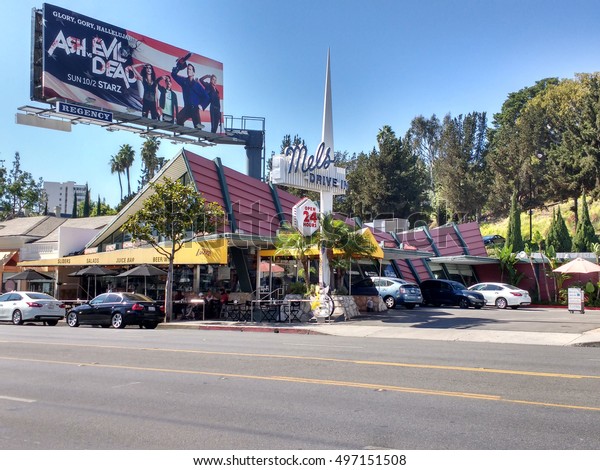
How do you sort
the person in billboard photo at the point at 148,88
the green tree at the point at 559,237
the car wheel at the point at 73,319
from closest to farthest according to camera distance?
the car wheel at the point at 73,319
the person in billboard photo at the point at 148,88
the green tree at the point at 559,237

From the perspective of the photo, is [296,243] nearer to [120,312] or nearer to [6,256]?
[120,312]

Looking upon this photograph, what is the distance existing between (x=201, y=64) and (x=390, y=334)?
31206 millimetres

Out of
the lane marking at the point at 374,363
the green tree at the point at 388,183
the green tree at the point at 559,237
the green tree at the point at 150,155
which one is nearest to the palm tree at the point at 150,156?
the green tree at the point at 150,155

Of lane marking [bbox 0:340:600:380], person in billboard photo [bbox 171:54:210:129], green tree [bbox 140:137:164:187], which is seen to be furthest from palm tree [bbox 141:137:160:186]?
lane marking [bbox 0:340:600:380]

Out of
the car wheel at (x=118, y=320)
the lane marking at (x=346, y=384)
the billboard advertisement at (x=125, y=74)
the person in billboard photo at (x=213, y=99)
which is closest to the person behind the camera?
the lane marking at (x=346, y=384)

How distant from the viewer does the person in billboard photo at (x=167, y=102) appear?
40594 millimetres

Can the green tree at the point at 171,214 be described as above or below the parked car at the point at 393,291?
above

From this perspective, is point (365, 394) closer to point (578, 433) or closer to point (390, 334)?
point (578, 433)

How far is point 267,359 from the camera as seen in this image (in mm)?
12734

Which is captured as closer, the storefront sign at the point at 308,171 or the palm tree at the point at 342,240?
the palm tree at the point at 342,240

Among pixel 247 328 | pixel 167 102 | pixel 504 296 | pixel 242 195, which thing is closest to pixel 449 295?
pixel 504 296

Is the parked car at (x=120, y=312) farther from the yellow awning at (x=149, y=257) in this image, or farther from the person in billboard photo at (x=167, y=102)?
the person in billboard photo at (x=167, y=102)

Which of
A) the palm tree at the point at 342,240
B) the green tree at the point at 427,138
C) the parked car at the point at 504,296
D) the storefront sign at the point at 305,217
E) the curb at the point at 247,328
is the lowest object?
the curb at the point at 247,328

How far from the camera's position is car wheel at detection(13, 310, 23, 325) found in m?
25.8
